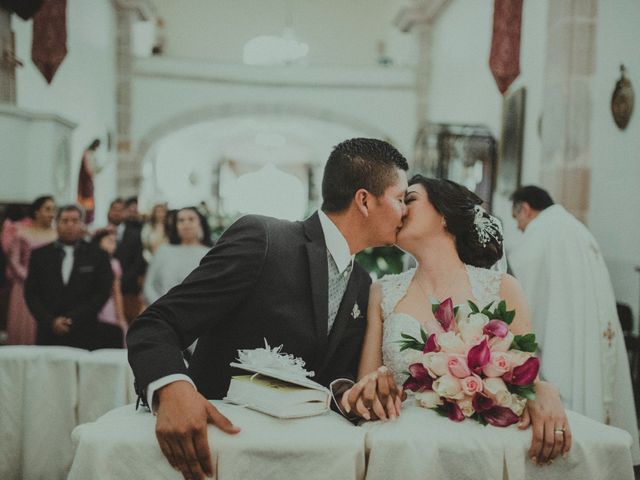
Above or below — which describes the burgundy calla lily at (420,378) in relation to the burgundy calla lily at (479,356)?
below

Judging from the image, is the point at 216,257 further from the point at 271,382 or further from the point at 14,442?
the point at 14,442

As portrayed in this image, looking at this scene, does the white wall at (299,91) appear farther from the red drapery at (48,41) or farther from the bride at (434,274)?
the bride at (434,274)

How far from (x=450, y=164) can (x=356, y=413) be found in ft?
31.8

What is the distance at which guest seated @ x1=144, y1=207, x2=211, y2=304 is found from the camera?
209 inches

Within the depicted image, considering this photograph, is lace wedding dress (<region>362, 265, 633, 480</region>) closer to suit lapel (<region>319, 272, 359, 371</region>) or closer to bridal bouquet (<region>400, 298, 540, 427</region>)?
bridal bouquet (<region>400, 298, 540, 427</region>)

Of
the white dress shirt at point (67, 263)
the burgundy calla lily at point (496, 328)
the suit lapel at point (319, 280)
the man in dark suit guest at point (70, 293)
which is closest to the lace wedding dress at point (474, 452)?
the burgundy calla lily at point (496, 328)

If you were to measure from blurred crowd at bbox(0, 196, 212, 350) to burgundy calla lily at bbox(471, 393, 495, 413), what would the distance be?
3.54 meters

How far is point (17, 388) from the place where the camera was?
12.1 feet

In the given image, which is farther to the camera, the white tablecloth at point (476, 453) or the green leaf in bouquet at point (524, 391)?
the green leaf in bouquet at point (524, 391)

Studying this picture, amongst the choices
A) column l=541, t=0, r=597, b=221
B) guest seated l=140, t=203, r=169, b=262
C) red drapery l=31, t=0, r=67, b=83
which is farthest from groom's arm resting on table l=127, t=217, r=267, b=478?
column l=541, t=0, r=597, b=221

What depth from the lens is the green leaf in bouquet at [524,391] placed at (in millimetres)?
1815

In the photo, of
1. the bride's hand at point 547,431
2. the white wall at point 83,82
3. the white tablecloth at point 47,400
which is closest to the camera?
the bride's hand at point 547,431

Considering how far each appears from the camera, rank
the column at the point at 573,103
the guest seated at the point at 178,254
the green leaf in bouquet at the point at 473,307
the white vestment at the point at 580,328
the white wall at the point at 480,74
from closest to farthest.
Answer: the green leaf in bouquet at the point at 473,307 → the white vestment at the point at 580,328 → the guest seated at the point at 178,254 → the column at the point at 573,103 → the white wall at the point at 480,74

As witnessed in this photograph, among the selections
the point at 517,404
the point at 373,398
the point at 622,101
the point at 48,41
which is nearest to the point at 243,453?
the point at 373,398
